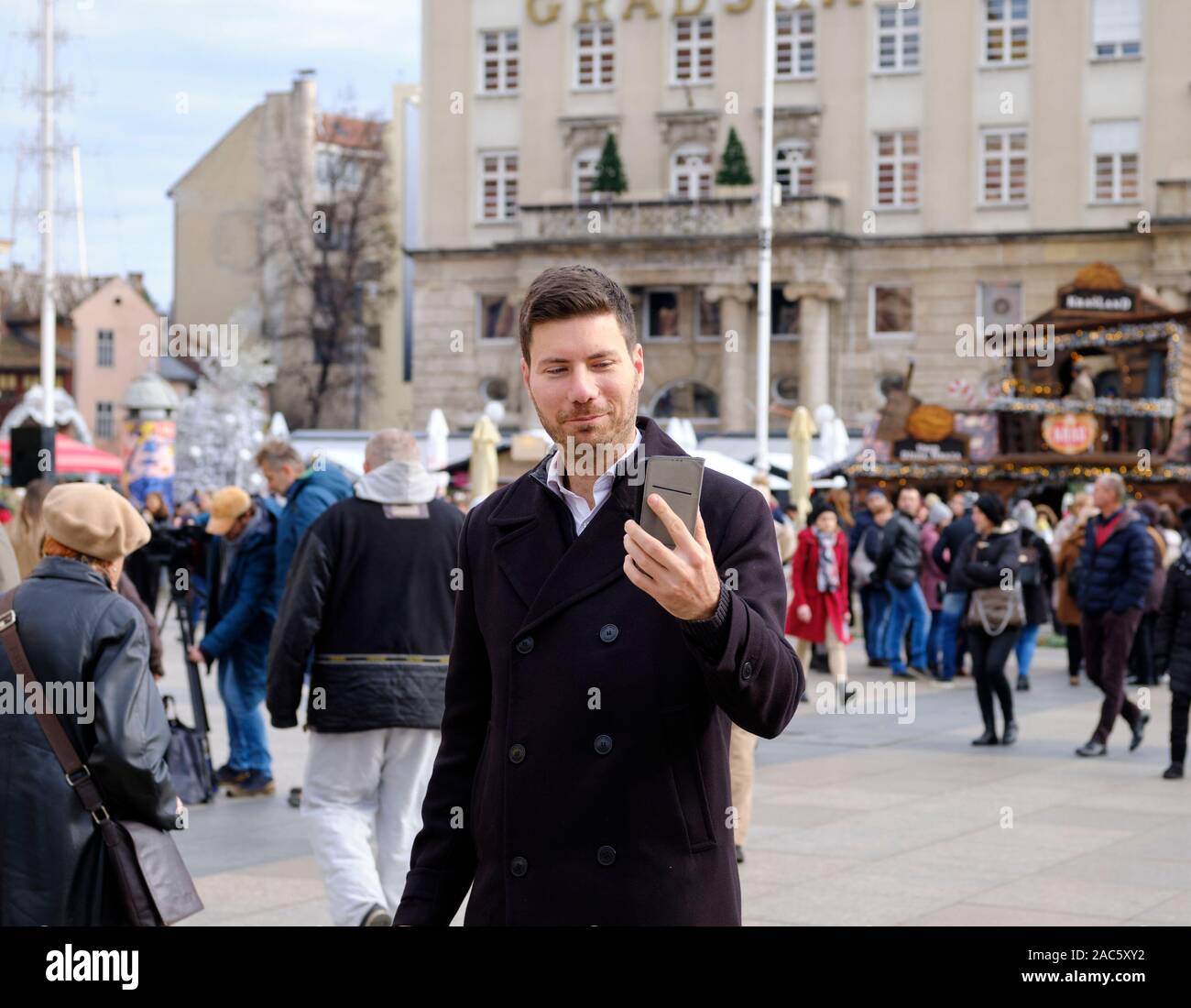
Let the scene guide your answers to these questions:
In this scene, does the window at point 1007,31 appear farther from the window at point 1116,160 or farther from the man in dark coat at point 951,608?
the man in dark coat at point 951,608

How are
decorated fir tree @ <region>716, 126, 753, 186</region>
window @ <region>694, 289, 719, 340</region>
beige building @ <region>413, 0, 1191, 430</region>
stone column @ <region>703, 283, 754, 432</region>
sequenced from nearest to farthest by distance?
1. beige building @ <region>413, 0, 1191, 430</region>
2. decorated fir tree @ <region>716, 126, 753, 186</region>
3. stone column @ <region>703, 283, 754, 432</region>
4. window @ <region>694, 289, 719, 340</region>

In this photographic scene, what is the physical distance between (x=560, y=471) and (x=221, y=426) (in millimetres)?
57340

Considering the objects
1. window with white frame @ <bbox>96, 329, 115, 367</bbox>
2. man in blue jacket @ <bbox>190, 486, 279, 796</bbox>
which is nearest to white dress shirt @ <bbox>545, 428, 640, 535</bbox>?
man in blue jacket @ <bbox>190, 486, 279, 796</bbox>

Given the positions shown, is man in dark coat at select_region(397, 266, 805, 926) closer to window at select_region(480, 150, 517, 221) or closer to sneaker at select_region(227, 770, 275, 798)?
sneaker at select_region(227, 770, 275, 798)

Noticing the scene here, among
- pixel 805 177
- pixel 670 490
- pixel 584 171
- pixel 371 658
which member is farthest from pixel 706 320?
pixel 670 490

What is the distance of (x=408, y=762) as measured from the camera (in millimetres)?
8125

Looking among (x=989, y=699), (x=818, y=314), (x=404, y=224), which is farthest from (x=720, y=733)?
(x=404, y=224)

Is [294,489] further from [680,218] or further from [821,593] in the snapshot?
[680,218]

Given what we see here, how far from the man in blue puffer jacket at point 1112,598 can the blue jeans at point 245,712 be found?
599cm

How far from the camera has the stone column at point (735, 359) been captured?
181ft

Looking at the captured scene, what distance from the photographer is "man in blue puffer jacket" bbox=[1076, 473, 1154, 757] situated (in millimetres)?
14375

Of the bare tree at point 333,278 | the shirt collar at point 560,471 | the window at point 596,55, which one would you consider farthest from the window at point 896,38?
the shirt collar at point 560,471

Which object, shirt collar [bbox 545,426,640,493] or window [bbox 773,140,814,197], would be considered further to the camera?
window [bbox 773,140,814,197]

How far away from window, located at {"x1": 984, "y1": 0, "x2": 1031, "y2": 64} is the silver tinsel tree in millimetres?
23392
